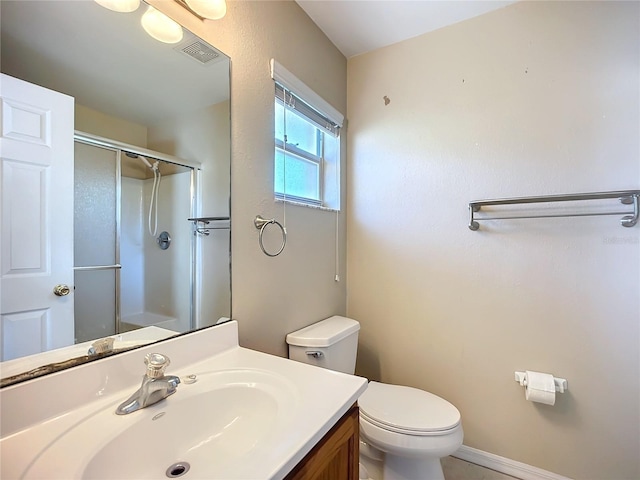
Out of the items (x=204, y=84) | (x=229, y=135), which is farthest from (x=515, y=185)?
(x=204, y=84)

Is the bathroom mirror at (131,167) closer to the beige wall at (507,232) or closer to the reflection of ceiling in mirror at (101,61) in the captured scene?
the reflection of ceiling in mirror at (101,61)

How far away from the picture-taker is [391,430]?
1.19 meters

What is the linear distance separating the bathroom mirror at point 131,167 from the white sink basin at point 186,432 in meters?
0.20

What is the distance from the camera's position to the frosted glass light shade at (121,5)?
80 cm

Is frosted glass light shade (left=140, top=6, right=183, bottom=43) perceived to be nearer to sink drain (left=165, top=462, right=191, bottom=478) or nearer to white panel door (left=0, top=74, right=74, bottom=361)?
white panel door (left=0, top=74, right=74, bottom=361)

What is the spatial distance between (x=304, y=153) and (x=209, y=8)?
32.5 inches

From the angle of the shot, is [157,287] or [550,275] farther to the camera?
[550,275]

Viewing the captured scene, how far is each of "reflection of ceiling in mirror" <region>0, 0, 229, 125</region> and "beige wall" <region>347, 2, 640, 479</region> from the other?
1.15m

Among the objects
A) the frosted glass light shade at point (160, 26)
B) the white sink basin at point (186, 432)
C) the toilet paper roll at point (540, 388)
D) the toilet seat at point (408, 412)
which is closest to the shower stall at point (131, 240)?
the white sink basin at point (186, 432)

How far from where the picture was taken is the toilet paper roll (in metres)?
1.33

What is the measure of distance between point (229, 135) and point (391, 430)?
1329mm

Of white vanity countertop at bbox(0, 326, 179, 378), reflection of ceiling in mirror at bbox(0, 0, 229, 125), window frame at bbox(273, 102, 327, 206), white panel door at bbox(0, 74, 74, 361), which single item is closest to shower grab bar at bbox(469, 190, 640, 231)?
window frame at bbox(273, 102, 327, 206)

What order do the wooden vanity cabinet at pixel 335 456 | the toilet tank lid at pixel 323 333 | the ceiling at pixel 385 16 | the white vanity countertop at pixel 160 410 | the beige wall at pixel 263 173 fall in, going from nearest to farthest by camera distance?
the white vanity countertop at pixel 160 410 < the wooden vanity cabinet at pixel 335 456 < the beige wall at pixel 263 173 < the toilet tank lid at pixel 323 333 < the ceiling at pixel 385 16

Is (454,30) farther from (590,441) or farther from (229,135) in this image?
(590,441)
